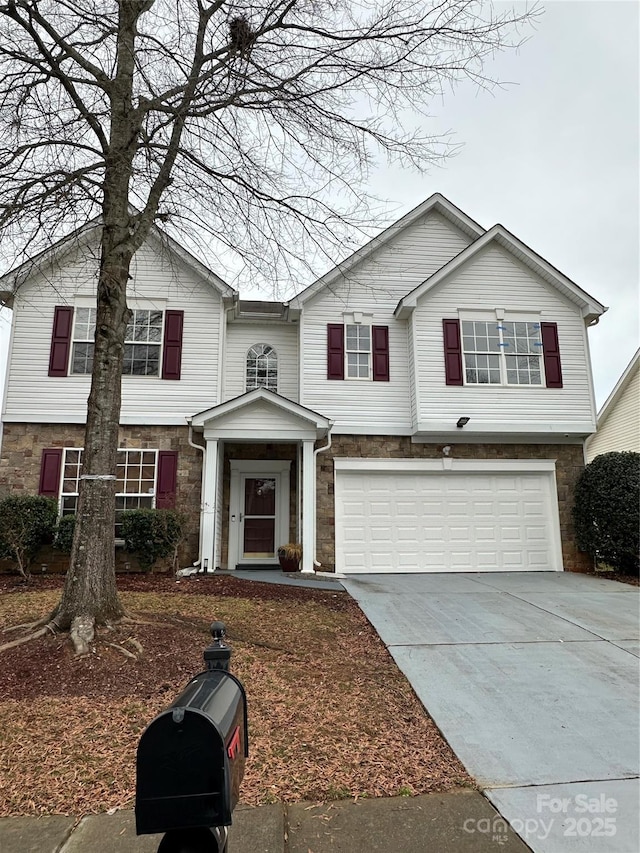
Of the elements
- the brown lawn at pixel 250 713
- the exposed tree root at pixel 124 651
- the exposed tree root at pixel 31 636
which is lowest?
the brown lawn at pixel 250 713

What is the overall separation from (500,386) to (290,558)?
5.85 m

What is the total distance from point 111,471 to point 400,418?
283 inches

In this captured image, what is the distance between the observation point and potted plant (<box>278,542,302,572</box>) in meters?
10.3

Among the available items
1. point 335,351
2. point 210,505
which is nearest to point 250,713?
point 210,505

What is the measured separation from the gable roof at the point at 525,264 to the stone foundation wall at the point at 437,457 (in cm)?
304

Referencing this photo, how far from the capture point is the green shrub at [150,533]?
32.1ft

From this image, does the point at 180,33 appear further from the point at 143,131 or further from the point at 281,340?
the point at 281,340

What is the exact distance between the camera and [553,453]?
11.6m

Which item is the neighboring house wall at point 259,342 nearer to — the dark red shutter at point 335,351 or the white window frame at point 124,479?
the dark red shutter at point 335,351

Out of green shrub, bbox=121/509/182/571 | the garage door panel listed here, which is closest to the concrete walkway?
green shrub, bbox=121/509/182/571

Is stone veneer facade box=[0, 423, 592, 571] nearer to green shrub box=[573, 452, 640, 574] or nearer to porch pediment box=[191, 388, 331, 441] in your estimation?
green shrub box=[573, 452, 640, 574]

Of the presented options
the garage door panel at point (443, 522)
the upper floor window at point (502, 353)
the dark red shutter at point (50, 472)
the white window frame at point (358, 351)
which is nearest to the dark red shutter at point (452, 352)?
the upper floor window at point (502, 353)

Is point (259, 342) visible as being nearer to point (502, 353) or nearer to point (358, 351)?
point (358, 351)

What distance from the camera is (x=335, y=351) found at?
11.5m
